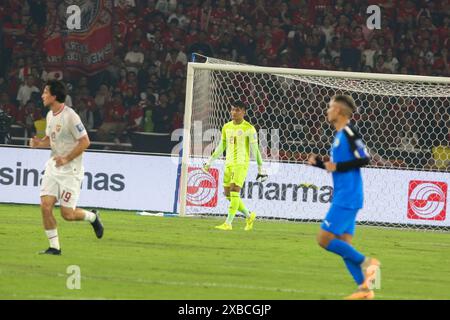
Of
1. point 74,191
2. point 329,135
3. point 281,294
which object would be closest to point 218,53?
point 329,135

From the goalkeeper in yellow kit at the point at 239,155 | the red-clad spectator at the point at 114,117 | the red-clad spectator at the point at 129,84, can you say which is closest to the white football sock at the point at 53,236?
the goalkeeper in yellow kit at the point at 239,155

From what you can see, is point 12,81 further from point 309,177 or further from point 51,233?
point 51,233

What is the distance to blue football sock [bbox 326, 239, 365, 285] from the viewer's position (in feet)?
33.9

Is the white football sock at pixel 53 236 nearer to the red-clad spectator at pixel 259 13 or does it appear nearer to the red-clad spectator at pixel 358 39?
the red-clad spectator at pixel 358 39

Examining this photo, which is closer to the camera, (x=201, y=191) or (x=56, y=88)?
(x=56, y=88)

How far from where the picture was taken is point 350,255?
10359 mm

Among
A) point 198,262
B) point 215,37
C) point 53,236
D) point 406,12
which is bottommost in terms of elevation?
point 198,262

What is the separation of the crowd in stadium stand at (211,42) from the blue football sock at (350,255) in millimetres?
16235

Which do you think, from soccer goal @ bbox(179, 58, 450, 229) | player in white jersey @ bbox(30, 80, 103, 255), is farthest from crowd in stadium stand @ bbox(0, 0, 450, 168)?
player in white jersey @ bbox(30, 80, 103, 255)

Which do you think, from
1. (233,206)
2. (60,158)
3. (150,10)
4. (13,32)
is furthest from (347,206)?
(13,32)

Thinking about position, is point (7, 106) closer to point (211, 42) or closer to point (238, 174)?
point (211, 42)

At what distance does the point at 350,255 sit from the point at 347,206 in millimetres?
456

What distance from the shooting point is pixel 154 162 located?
2231cm

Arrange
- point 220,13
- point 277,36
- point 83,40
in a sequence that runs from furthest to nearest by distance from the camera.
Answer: point 220,13 → point 277,36 → point 83,40
